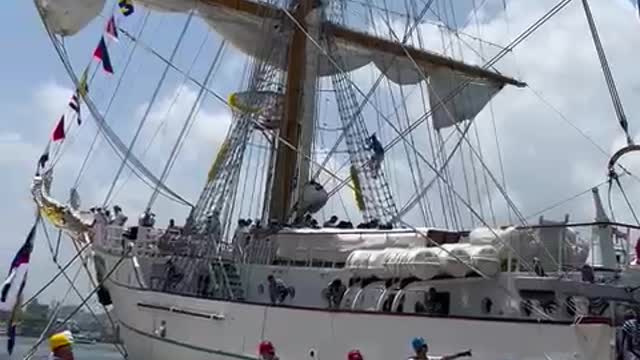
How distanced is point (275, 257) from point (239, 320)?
2509 mm

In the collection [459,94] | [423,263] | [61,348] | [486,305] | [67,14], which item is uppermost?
[459,94]

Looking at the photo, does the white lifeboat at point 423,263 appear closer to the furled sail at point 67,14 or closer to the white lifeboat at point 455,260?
the white lifeboat at point 455,260

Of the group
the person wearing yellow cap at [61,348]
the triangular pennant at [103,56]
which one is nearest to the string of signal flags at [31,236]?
the triangular pennant at [103,56]

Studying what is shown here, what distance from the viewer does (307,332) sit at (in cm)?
1631

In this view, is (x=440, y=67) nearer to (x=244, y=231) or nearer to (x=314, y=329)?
(x=244, y=231)

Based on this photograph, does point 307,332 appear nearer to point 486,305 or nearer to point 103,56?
point 486,305

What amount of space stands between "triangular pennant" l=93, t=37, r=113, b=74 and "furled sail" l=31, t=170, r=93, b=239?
478 cm

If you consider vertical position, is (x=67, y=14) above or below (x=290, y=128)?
above

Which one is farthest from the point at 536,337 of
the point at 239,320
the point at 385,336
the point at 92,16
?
the point at 92,16

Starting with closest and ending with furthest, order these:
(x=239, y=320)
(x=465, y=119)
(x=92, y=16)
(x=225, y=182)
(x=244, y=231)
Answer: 1. (x=239, y=320)
2. (x=244, y=231)
3. (x=225, y=182)
4. (x=92, y=16)
5. (x=465, y=119)

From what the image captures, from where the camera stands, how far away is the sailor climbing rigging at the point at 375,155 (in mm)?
25906

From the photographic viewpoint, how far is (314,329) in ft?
53.0

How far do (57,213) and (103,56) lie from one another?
17.3 feet

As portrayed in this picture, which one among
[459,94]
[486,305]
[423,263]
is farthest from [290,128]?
[486,305]
